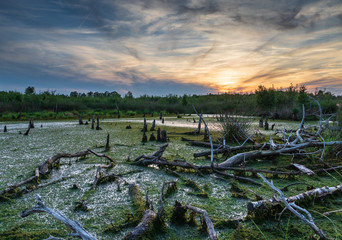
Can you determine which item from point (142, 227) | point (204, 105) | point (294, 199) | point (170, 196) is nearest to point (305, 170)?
point (294, 199)

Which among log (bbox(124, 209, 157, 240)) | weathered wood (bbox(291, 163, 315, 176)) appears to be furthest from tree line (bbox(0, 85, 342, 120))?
log (bbox(124, 209, 157, 240))

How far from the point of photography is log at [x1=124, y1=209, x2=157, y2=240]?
198cm

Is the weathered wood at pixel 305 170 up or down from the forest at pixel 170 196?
up

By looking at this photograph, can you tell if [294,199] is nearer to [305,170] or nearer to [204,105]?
[305,170]

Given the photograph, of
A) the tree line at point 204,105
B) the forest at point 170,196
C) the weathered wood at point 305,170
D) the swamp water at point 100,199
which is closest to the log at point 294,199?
the forest at point 170,196

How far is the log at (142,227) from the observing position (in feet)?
6.49

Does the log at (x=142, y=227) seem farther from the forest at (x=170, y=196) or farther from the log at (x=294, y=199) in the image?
the log at (x=294, y=199)

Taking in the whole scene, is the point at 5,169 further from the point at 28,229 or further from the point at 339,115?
the point at 339,115

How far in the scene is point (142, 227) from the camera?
2084 mm

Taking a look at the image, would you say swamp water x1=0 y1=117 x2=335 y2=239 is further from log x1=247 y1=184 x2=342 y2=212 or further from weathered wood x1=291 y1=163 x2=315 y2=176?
weathered wood x1=291 y1=163 x2=315 y2=176

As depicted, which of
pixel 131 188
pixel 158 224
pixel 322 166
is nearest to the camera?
pixel 158 224

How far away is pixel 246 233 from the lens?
6.97 feet

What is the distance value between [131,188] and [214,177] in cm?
138

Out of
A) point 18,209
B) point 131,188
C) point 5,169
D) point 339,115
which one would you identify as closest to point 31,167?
point 5,169
